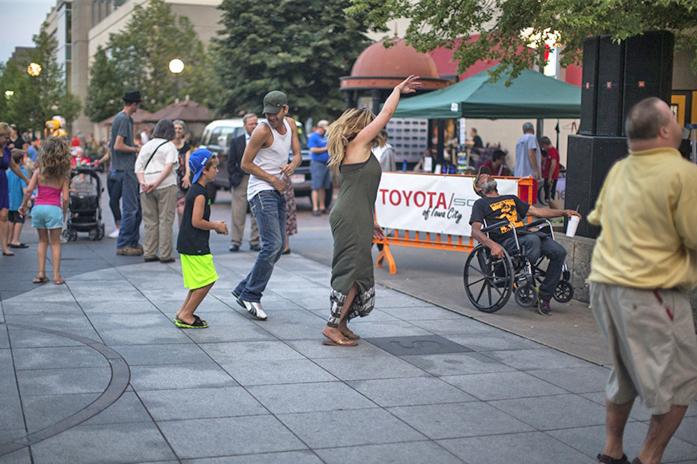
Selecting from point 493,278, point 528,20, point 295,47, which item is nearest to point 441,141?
point 295,47

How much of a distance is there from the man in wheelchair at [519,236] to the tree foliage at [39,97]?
48287mm

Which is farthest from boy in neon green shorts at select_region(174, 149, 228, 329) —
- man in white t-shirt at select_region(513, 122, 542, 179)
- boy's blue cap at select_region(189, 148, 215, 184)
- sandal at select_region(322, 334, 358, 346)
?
man in white t-shirt at select_region(513, 122, 542, 179)

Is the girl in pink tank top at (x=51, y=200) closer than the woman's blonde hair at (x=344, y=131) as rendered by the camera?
No

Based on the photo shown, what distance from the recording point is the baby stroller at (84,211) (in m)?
15.5

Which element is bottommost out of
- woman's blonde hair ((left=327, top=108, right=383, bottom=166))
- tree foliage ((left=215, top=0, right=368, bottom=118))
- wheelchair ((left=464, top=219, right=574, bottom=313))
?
wheelchair ((left=464, top=219, right=574, bottom=313))

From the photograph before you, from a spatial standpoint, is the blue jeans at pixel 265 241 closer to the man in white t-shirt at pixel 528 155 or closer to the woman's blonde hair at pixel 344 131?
the woman's blonde hair at pixel 344 131

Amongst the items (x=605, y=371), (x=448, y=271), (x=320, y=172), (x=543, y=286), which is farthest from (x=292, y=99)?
(x=605, y=371)

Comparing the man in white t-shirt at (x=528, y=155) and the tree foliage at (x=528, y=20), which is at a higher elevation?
the tree foliage at (x=528, y=20)

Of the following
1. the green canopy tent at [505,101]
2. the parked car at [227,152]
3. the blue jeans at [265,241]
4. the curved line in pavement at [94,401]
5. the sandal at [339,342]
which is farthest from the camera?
the parked car at [227,152]

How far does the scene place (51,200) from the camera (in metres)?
11.2

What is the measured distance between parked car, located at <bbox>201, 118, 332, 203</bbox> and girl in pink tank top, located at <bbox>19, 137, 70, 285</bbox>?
1105 centimetres

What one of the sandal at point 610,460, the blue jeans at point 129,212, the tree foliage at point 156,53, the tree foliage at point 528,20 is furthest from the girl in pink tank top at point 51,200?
the tree foliage at point 156,53

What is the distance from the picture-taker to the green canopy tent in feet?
53.3

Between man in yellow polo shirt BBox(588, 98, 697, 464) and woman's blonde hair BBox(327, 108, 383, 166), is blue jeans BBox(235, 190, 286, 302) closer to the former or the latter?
woman's blonde hair BBox(327, 108, 383, 166)
